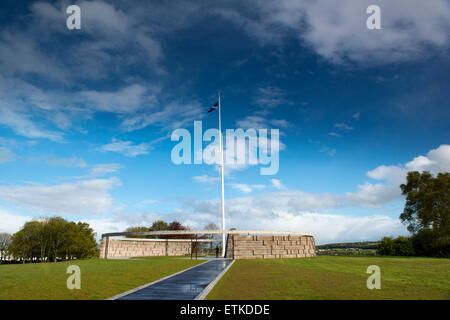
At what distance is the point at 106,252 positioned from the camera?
4731cm

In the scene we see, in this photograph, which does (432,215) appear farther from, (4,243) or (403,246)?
(4,243)

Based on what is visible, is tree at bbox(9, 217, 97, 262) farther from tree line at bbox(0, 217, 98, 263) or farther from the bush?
the bush

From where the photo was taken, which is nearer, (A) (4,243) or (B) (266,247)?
(B) (266,247)

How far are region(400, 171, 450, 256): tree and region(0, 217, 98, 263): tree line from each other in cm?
6039

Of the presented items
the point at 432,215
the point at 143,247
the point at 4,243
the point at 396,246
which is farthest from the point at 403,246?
the point at 4,243

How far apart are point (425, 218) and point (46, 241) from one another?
2557 inches

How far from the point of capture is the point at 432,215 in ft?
137

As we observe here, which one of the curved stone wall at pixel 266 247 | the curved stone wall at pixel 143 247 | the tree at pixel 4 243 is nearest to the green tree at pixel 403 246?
the curved stone wall at pixel 266 247

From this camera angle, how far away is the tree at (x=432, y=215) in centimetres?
4000

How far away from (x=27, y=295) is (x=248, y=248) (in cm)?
3167

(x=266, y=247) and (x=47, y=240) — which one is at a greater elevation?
(x=266, y=247)

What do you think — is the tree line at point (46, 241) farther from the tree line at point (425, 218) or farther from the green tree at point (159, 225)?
the tree line at point (425, 218)

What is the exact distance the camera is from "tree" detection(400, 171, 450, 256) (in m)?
40.0
